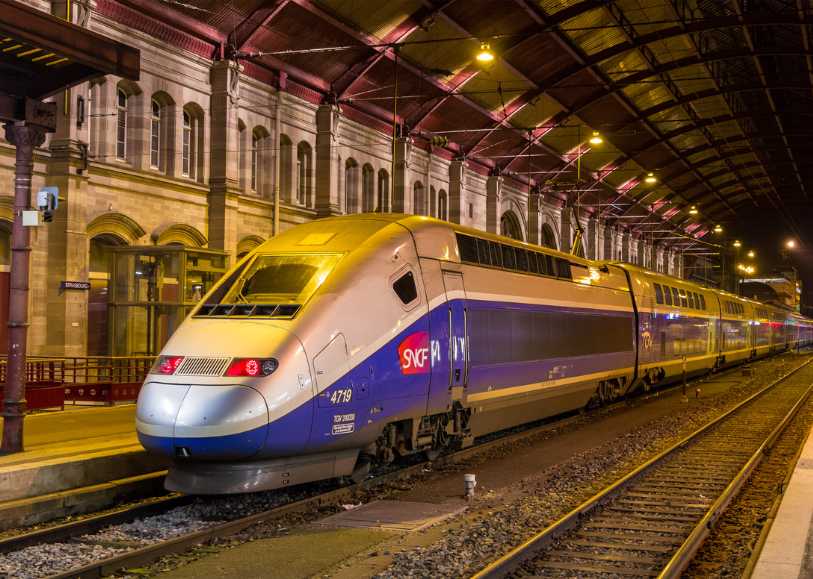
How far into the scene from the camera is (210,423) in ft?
30.8

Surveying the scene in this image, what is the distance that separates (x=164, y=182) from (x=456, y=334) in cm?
1730

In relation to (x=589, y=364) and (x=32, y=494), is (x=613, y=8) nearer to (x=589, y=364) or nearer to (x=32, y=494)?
(x=589, y=364)

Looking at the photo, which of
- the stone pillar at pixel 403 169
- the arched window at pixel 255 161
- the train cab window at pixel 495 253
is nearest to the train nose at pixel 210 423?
the train cab window at pixel 495 253

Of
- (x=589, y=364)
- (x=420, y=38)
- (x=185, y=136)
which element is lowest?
(x=589, y=364)

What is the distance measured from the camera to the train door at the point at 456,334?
1302 centimetres

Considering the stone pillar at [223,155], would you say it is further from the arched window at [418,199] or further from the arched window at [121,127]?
the arched window at [418,199]

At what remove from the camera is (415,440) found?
12.2 metres

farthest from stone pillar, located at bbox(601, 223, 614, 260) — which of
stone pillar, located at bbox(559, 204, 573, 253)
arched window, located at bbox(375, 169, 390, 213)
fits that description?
arched window, located at bbox(375, 169, 390, 213)

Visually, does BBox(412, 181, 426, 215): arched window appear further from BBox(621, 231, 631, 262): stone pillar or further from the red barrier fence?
BBox(621, 231, 631, 262): stone pillar

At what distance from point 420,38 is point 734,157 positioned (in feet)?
137

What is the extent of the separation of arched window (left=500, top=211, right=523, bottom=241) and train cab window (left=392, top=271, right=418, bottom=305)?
41160 millimetres

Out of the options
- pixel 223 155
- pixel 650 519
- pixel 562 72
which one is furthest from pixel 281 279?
pixel 562 72

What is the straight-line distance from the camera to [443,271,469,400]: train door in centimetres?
1302

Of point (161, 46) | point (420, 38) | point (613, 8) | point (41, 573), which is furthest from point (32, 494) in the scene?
point (613, 8)
